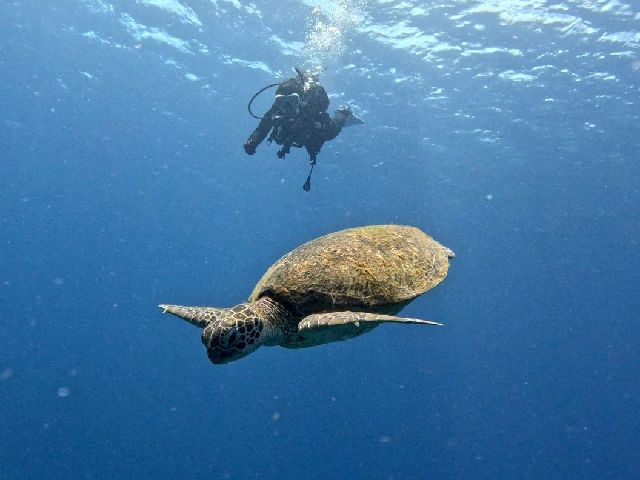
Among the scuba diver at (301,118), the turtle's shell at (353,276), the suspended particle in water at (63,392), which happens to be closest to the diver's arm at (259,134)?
the scuba diver at (301,118)

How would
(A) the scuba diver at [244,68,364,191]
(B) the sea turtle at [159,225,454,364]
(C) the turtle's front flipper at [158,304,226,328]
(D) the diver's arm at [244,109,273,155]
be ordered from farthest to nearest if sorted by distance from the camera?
(D) the diver's arm at [244,109,273,155], (A) the scuba diver at [244,68,364,191], (C) the turtle's front flipper at [158,304,226,328], (B) the sea turtle at [159,225,454,364]

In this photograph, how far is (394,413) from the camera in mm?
62938

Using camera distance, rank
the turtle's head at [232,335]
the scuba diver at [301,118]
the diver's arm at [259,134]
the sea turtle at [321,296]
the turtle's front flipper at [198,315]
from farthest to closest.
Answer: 1. the diver's arm at [259,134]
2. the scuba diver at [301,118]
3. the turtle's front flipper at [198,315]
4. the sea turtle at [321,296]
5. the turtle's head at [232,335]

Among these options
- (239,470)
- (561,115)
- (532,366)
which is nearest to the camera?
(561,115)

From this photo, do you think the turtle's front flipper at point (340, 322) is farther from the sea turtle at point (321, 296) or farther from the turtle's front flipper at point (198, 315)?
the turtle's front flipper at point (198, 315)

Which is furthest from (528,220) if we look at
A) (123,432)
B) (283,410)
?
(123,432)

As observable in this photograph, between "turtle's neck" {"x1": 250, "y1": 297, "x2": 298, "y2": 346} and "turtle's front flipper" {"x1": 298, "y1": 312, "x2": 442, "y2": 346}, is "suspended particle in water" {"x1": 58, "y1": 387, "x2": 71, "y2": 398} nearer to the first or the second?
"turtle's neck" {"x1": 250, "y1": 297, "x2": 298, "y2": 346}

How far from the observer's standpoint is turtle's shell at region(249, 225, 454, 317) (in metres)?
4.64

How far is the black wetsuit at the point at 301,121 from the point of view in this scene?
11.8m

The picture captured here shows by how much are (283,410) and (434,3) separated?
192 ft

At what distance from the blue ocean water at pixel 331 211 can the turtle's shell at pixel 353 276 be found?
14.1 meters

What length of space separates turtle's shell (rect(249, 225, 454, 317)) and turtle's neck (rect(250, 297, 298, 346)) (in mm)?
89

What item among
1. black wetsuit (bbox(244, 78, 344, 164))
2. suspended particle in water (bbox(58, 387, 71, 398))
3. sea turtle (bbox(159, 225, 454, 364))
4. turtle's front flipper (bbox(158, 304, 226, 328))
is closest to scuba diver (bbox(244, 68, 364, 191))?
black wetsuit (bbox(244, 78, 344, 164))

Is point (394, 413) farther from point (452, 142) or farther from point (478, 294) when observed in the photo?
point (452, 142)
